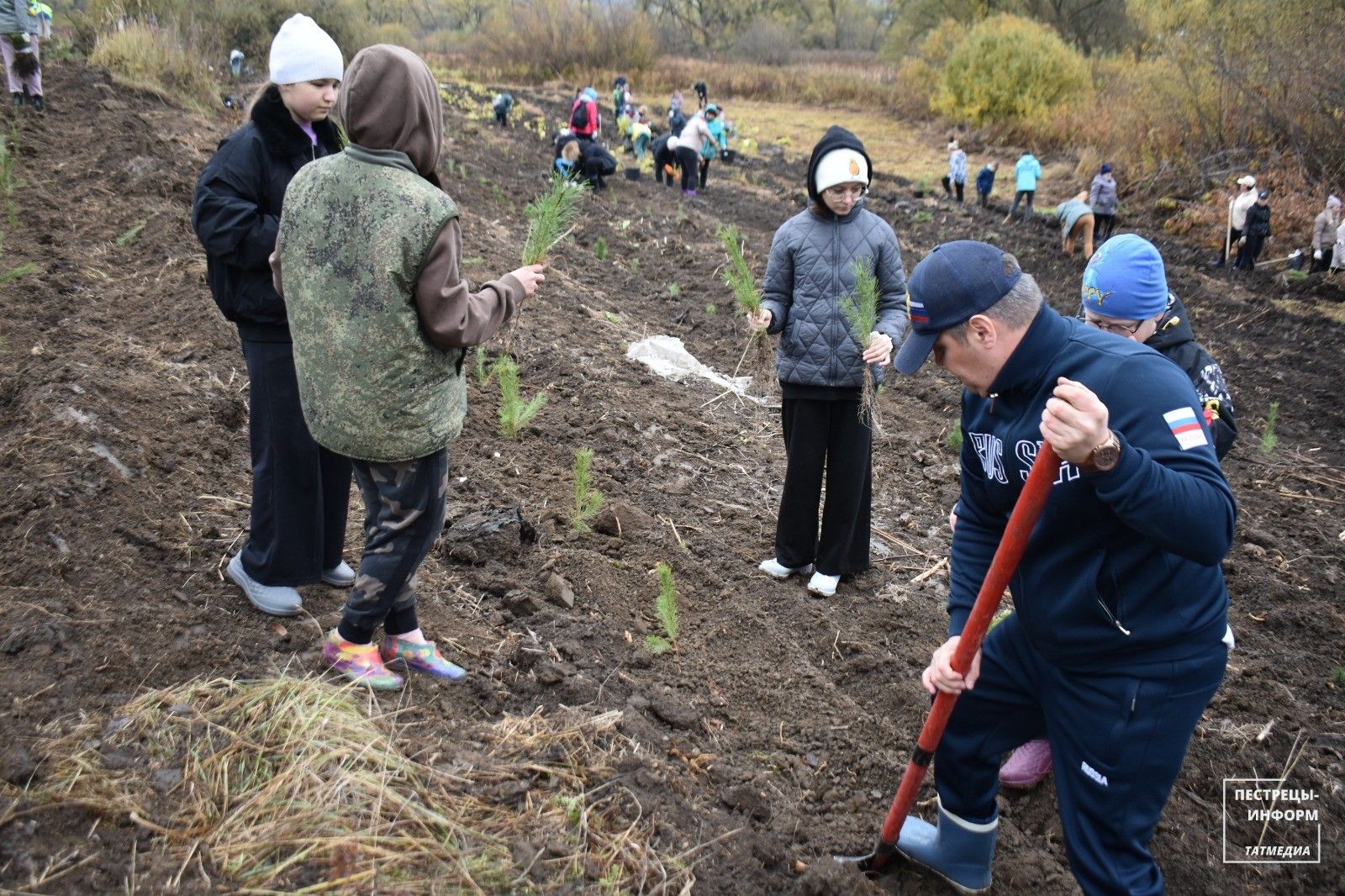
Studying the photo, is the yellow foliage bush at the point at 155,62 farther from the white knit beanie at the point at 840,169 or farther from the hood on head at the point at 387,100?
the hood on head at the point at 387,100

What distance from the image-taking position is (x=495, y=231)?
35.3ft

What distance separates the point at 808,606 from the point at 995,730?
1.86 meters

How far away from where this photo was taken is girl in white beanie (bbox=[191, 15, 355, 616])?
3.12 metres

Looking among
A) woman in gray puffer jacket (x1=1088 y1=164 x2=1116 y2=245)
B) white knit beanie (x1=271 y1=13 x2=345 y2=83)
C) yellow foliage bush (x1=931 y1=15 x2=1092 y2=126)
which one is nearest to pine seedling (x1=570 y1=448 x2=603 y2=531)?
white knit beanie (x1=271 y1=13 x2=345 y2=83)

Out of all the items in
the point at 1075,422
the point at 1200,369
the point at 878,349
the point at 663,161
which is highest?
the point at 1075,422

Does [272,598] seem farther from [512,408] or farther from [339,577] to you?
[512,408]

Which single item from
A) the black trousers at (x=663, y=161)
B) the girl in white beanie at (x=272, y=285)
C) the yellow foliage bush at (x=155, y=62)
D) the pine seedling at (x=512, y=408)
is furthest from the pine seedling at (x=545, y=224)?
the black trousers at (x=663, y=161)

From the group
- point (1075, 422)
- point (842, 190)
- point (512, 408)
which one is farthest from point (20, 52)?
point (1075, 422)

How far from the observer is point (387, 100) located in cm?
262

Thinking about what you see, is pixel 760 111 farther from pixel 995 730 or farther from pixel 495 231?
pixel 995 730

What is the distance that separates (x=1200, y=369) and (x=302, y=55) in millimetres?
3231

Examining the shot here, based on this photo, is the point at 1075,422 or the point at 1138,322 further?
the point at 1138,322

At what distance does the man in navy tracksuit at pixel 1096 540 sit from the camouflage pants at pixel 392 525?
1447 mm

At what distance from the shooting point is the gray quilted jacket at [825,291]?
14.1 ft
